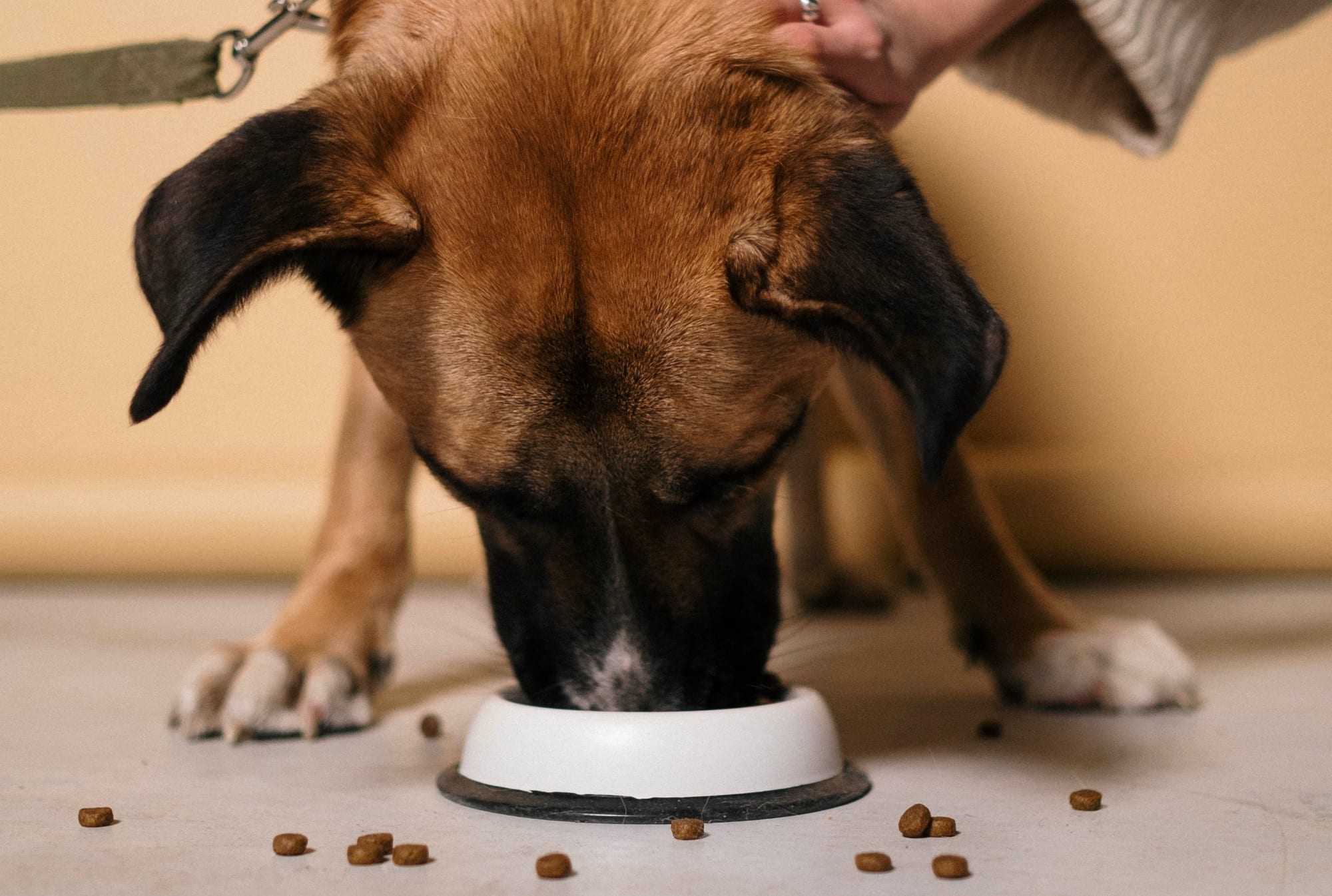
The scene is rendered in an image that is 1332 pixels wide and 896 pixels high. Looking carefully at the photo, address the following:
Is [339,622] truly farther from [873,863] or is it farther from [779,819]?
[873,863]

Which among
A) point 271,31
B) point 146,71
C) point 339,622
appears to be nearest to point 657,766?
point 339,622

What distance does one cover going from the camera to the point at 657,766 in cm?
164

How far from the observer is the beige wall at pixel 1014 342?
4.43 metres

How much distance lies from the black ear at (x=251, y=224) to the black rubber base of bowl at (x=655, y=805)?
0.66 metres

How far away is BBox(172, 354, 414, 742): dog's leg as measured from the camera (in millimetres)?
2221

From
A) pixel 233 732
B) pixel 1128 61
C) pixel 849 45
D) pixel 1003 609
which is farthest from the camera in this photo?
pixel 1003 609

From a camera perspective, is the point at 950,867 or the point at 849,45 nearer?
the point at 950,867

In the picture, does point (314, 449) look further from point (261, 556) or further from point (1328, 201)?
point (1328, 201)

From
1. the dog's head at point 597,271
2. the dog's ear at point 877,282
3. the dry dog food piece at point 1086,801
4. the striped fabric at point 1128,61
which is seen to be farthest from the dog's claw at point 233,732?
the striped fabric at point 1128,61

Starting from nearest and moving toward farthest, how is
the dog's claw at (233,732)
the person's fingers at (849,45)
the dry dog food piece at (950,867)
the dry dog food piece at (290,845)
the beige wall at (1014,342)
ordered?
the dry dog food piece at (950,867)
the dry dog food piece at (290,845)
the person's fingers at (849,45)
the dog's claw at (233,732)
the beige wall at (1014,342)

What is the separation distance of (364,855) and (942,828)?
679mm

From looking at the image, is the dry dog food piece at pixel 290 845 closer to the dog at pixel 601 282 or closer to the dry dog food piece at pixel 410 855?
the dry dog food piece at pixel 410 855

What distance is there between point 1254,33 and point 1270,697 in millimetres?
1396

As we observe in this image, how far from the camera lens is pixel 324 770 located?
197 centimetres
